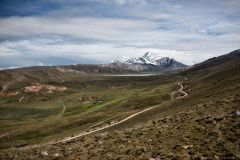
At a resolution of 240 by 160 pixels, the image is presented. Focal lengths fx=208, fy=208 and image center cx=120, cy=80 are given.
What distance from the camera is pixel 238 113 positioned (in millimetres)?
28781

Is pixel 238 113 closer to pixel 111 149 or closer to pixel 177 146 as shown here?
pixel 177 146

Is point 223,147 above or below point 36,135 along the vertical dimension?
above

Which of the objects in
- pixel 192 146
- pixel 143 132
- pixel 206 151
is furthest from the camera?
pixel 143 132

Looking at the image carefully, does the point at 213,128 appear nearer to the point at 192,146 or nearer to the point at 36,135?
the point at 192,146

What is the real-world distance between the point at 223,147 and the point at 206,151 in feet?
5.70

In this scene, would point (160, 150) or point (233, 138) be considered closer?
point (233, 138)

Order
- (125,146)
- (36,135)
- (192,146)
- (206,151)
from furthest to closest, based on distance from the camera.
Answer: (36,135), (125,146), (192,146), (206,151)

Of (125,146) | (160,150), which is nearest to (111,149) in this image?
(125,146)

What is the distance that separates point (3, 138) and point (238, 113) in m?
87.2

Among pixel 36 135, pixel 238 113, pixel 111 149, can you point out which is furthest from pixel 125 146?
pixel 36 135

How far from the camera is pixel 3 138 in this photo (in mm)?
85000

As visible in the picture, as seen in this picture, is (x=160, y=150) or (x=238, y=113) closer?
(x=160, y=150)

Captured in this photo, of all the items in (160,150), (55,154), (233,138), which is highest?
(233,138)

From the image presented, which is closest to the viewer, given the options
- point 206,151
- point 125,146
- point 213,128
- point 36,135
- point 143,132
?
point 206,151
